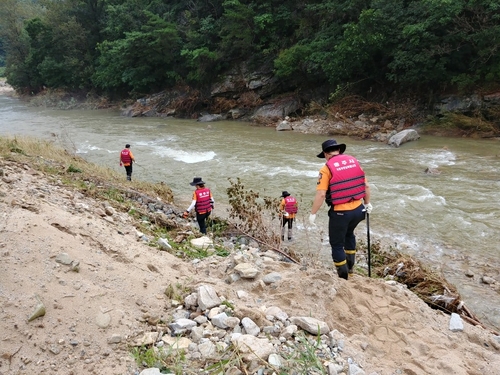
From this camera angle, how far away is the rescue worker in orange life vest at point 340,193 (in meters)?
4.33

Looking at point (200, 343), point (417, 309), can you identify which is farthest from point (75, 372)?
point (417, 309)

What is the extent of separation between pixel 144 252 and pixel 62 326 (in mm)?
1703

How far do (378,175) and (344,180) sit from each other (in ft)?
28.6

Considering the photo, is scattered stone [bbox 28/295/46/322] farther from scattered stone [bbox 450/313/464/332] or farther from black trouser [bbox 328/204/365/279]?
scattered stone [bbox 450/313/464/332]

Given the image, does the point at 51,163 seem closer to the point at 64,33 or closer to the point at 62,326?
the point at 62,326

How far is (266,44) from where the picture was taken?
27172 millimetres

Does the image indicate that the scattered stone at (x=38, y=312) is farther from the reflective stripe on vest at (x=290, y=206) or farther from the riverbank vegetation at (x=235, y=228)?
the reflective stripe on vest at (x=290, y=206)

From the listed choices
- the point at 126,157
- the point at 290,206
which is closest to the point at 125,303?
the point at 290,206

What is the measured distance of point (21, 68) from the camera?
4600 cm

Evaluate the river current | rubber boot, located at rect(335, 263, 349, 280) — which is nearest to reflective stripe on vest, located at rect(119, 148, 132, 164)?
the river current

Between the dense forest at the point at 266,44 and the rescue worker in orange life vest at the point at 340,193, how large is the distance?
1574 cm

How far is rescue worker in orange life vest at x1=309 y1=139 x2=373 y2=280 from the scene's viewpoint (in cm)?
433

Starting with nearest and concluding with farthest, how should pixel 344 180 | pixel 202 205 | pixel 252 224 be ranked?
pixel 344 180 < pixel 252 224 < pixel 202 205

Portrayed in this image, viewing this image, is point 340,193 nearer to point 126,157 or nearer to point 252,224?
point 252,224
